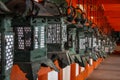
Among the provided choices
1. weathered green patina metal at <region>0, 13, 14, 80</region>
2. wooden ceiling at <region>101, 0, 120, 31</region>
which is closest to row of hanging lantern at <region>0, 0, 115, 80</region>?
weathered green patina metal at <region>0, 13, 14, 80</region>

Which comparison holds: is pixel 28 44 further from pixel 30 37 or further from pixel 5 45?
pixel 5 45

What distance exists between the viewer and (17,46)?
1750 millimetres

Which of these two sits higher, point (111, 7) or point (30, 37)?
point (111, 7)

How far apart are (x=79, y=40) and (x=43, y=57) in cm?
104

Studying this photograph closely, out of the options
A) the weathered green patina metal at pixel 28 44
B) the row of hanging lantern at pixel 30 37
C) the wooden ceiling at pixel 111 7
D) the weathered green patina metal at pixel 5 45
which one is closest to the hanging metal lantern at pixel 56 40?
the row of hanging lantern at pixel 30 37

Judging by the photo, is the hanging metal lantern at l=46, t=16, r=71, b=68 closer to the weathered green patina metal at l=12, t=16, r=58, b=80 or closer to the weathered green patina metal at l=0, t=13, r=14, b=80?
the weathered green patina metal at l=12, t=16, r=58, b=80

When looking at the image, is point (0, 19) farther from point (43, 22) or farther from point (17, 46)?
point (43, 22)

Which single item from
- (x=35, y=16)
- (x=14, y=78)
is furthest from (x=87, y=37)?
(x=35, y=16)

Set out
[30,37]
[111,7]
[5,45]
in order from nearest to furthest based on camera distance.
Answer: [5,45]
[30,37]
[111,7]

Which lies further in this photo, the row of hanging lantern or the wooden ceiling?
the wooden ceiling

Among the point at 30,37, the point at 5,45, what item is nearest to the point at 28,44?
the point at 30,37

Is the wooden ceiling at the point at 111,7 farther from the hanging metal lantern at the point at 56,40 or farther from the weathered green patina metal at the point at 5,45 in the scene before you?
the weathered green patina metal at the point at 5,45

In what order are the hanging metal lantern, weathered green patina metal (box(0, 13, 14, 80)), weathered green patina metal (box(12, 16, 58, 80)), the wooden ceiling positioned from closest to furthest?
weathered green patina metal (box(0, 13, 14, 80)), weathered green patina metal (box(12, 16, 58, 80)), the hanging metal lantern, the wooden ceiling

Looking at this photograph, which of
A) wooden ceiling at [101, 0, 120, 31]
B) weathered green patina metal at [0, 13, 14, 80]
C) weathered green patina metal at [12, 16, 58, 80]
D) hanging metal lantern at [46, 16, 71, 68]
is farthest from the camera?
wooden ceiling at [101, 0, 120, 31]
